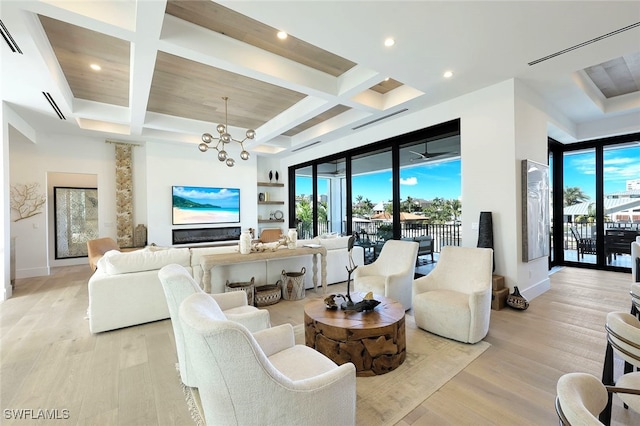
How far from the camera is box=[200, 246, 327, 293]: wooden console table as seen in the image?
3.55 meters

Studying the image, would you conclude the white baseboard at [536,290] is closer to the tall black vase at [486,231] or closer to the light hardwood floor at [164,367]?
the light hardwood floor at [164,367]

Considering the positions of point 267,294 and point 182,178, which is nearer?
point 267,294

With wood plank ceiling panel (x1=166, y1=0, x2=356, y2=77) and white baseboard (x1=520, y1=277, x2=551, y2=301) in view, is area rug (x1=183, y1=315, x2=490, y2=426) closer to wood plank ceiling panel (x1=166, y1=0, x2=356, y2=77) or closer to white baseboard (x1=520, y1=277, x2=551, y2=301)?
white baseboard (x1=520, y1=277, x2=551, y2=301)

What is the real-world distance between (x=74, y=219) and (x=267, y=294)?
6.54 meters

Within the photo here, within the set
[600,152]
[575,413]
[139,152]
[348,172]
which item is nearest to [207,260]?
[575,413]

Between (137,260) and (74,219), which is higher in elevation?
(74,219)

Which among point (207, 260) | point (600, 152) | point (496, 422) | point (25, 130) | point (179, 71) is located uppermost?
point (179, 71)

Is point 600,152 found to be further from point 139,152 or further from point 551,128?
point 139,152

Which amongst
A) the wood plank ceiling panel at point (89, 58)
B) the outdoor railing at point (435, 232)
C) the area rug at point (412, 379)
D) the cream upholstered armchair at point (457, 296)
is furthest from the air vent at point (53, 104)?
the outdoor railing at point (435, 232)

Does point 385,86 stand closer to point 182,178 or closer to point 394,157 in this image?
point 394,157

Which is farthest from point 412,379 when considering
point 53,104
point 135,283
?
point 53,104

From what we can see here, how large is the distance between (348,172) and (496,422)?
567 cm

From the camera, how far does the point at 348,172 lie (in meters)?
6.94

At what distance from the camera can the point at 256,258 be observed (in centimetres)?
389
